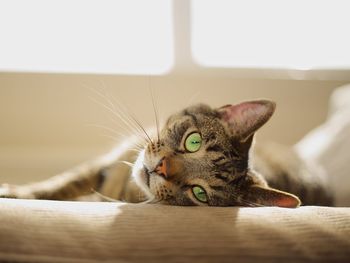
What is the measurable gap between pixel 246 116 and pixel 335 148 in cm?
78

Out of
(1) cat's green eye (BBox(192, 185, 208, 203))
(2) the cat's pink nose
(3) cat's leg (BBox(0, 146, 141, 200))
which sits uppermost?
(2) the cat's pink nose

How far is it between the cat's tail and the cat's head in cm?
57

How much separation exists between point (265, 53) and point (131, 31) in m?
0.75

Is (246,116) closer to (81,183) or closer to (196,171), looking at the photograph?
(196,171)

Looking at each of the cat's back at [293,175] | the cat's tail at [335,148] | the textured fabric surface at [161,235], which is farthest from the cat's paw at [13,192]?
the cat's tail at [335,148]

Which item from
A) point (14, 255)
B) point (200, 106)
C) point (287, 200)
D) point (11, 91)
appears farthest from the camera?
point (11, 91)

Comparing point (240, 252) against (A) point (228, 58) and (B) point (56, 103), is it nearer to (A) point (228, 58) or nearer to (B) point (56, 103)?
(B) point (56, 103)

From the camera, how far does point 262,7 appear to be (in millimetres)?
2281

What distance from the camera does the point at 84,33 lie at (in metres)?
2.19

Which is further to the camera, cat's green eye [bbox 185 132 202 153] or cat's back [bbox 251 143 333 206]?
cat's back [bbox 251 143 333 206]

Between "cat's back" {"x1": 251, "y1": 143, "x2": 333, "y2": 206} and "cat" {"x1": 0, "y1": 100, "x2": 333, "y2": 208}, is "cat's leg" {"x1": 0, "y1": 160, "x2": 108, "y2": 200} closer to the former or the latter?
"cat" {"x1": 0, "y1": 100, "x2": 333, "y2": 208}

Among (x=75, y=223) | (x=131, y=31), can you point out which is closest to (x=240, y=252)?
(x=75, y=223)

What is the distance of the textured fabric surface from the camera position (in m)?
0.65

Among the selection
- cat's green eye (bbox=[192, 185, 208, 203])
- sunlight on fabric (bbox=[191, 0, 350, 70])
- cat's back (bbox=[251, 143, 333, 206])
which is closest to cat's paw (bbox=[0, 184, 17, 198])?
cat's green eye (bbox=[192, 185, 208, 203])
